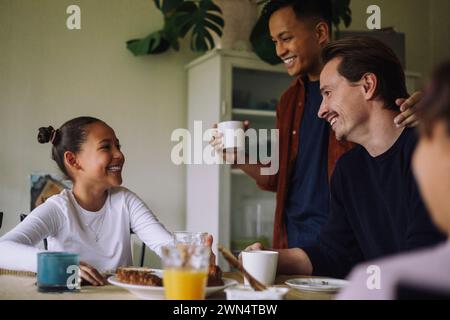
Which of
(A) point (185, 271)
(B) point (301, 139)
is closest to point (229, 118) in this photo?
(B) point (301, 139)

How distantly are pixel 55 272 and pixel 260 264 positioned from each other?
1.44 ft

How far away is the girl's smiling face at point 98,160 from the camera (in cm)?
183

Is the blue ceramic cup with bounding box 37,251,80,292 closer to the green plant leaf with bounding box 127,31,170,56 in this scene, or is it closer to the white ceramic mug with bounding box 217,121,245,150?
the white ceramic mug with bounding box 217,121,245,150

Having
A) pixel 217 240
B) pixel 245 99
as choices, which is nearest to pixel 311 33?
pixel 245 99

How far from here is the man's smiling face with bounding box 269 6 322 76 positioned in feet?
6.93

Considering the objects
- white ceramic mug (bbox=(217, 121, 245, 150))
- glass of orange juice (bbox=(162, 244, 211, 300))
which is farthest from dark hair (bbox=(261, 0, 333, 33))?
glass of orange juice (bbox=(162, 244, 211, 300))

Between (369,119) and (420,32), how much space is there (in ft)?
9.11

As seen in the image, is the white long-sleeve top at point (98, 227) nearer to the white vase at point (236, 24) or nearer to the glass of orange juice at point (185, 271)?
the glass of orange juice at point (185, 271)

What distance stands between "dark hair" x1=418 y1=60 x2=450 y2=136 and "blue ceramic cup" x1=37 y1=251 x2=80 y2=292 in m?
0.85

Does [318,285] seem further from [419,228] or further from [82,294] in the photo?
[82,294]

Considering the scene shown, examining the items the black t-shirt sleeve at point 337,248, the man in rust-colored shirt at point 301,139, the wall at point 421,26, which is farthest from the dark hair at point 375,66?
the wall at point 421,26

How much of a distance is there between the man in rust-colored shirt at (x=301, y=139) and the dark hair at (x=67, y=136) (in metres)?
0.59

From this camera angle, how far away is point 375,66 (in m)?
1.55

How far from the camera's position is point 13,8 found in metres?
2.88
